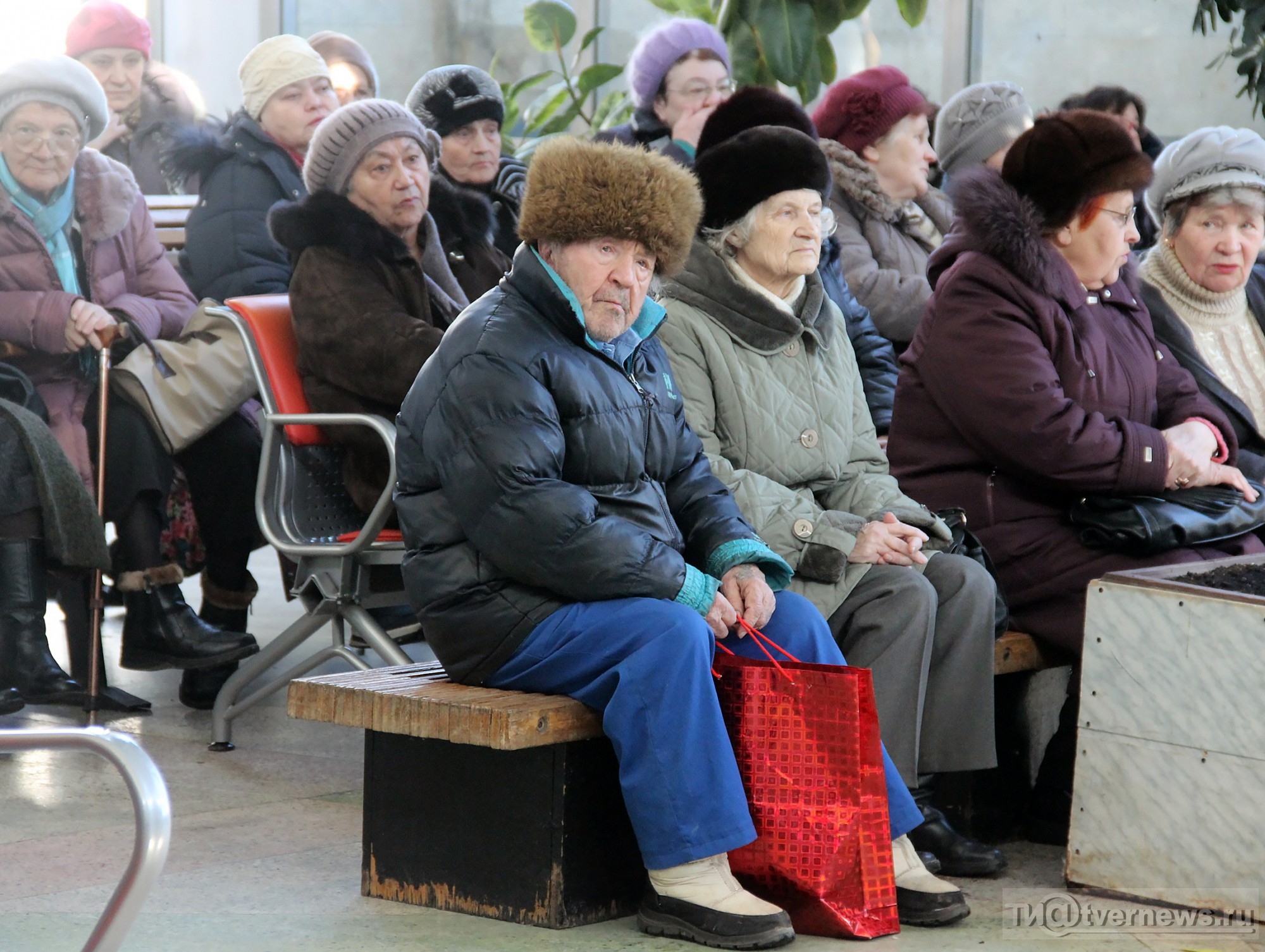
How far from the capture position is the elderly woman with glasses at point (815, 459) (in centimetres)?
327

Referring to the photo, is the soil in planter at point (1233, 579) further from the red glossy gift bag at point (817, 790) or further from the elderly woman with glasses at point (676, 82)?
the elderly woman with glasses at point (676, 82)

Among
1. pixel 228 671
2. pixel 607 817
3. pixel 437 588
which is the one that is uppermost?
pixel 437 588

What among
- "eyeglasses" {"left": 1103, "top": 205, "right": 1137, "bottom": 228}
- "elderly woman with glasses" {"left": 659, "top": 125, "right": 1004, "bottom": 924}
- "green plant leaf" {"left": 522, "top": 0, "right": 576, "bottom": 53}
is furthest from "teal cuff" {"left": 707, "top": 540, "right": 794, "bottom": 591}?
"green plant leaf" {"left": 522, "top": 0, "right": 576, "bottom": 53}

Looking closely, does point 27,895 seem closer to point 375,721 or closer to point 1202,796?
point 375,721

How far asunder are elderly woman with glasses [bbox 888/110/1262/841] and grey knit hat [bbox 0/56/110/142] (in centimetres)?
225

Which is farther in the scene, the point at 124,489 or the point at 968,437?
the point at 124,489

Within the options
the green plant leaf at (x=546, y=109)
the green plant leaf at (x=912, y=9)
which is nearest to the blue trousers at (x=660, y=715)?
the green plant leaf at (x=912, y=9)

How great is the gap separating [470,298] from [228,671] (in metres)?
1.22

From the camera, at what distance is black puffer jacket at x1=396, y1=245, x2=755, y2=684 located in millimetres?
2781

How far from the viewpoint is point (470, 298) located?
489 centimetres

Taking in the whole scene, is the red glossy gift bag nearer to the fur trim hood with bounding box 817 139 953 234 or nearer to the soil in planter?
the soil in planter

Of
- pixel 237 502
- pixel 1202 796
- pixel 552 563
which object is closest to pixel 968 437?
pixel 1202 796

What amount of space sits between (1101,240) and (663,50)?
213 cm

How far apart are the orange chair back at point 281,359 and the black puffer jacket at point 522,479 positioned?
1.24 metres
